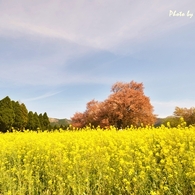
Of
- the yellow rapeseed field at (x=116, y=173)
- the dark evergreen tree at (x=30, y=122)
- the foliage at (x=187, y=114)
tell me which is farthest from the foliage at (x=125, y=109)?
the yellow rapeseed field at (x=116, y=173)

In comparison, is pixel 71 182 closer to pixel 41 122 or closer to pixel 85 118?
pixel 85 118

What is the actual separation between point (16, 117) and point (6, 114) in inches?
104

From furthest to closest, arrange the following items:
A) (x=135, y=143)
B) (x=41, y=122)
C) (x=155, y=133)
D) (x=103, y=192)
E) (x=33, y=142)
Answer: (x=41, y=122) → (x=33, y=142) → (x=155, y=133) → (x=135, y=143) → (x=103, y=192)

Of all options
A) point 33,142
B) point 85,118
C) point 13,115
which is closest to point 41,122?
point 13,115

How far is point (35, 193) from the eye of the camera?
6078mm

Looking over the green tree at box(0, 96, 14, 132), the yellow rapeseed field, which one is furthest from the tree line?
the yellow rapeseed field

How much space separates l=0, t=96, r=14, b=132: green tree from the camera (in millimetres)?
39209

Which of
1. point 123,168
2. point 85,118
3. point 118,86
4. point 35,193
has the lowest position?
point 35,193

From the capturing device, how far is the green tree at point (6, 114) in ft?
129

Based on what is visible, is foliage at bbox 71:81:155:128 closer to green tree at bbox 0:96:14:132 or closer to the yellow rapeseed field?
green tree at bbox 0:96:14:132

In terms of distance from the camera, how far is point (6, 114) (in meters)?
39.6

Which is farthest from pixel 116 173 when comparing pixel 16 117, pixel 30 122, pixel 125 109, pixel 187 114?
pixel 30 122

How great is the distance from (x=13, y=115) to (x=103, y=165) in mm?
37448

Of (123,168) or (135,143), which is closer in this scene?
(123,168)
